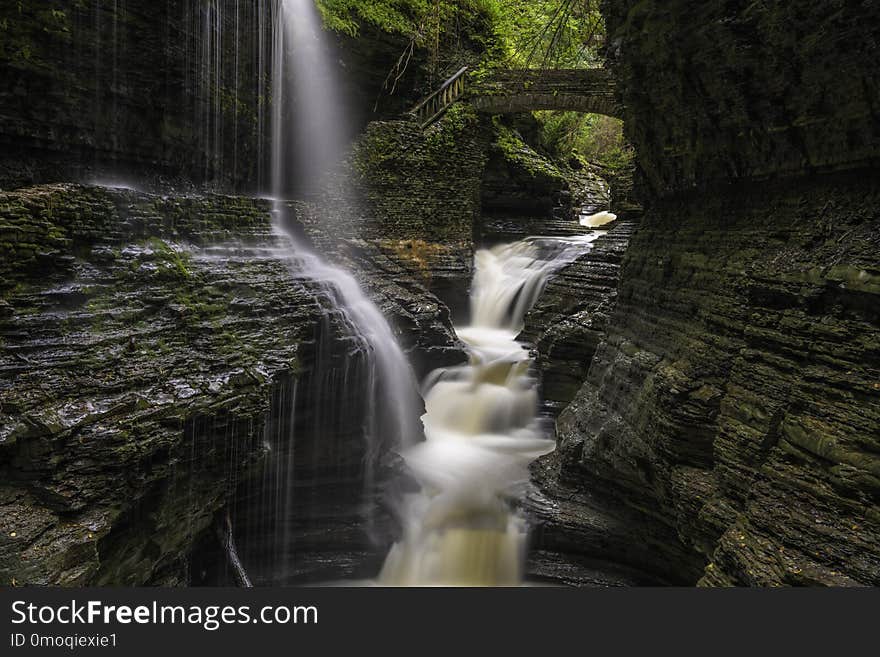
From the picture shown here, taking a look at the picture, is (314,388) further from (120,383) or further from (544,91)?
(544,91)

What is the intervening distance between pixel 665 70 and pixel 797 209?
1.82 m

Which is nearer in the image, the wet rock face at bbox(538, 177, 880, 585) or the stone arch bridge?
the wet rock face at bbox(538, 177, 880, 585)

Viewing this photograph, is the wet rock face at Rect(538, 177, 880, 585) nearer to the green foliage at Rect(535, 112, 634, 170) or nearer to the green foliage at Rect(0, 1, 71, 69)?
the green foliage at Rect(0, 1, 71, 69)

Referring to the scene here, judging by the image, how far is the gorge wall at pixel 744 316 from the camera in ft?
10.3

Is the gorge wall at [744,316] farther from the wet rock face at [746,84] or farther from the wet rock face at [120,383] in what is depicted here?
the wet rock face at [120,383]

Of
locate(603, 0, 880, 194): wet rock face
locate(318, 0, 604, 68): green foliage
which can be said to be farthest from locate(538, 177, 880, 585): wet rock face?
locate(318, 0, 604, 68): green foliage

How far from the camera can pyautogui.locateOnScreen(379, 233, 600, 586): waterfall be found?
595 cm

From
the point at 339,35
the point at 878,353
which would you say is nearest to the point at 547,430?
the point at 878,353

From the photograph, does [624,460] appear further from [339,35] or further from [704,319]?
[339,35]

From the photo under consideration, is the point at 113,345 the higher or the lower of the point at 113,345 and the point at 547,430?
the higher

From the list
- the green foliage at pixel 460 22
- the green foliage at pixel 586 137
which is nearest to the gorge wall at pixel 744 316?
the green foliage at pixel 460 22

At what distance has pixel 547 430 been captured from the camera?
27.5 ft

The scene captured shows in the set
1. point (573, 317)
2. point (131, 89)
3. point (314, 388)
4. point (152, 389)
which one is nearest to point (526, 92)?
point (573, 317)

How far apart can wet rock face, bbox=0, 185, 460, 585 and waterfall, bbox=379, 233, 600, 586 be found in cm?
83
